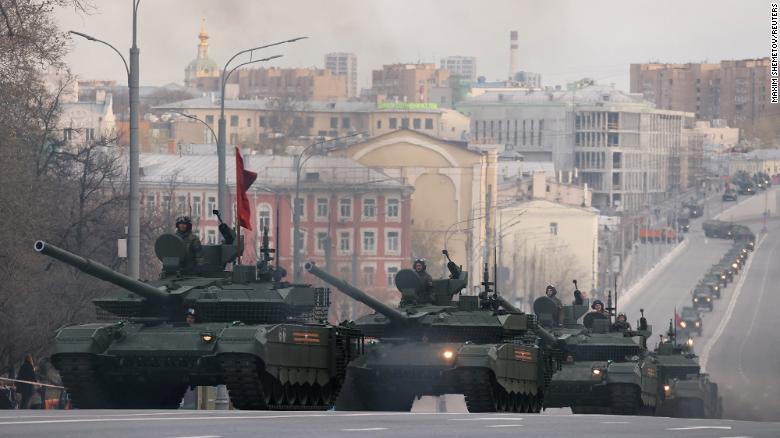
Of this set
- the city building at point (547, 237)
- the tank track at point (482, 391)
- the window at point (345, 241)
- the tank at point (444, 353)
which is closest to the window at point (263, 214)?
the window at point (345, 241)

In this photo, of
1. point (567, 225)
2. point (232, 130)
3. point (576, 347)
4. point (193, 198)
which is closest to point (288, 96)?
point (232, 130)

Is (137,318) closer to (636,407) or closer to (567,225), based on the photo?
(636,407)

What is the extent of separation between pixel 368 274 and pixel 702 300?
28.9 meters

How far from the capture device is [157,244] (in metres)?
29.1

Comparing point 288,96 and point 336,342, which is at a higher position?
point 288,96

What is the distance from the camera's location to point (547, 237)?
135 meters

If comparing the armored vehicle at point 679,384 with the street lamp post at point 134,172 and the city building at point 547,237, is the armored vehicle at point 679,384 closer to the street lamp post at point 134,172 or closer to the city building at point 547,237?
the street lamp post at point 134,172

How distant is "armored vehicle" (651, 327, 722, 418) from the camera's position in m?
44.3

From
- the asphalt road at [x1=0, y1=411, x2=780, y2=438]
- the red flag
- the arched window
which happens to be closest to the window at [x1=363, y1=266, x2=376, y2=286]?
the arched window

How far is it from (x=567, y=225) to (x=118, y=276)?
113 metres

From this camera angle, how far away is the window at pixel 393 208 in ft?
333

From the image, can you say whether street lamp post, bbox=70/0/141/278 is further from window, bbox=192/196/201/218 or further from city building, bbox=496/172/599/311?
city building, bbox=496/172/599/311

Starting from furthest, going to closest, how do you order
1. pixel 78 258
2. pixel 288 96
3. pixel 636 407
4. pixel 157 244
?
pixel 288 96, pixel 636 407, pixel 157 244, pixel 78 258

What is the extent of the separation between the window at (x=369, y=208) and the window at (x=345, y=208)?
3.13ft
